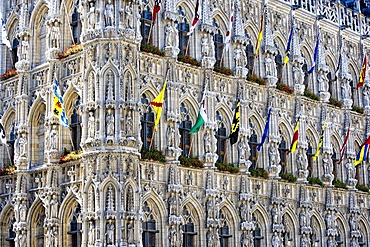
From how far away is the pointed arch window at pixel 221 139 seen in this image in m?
32.0

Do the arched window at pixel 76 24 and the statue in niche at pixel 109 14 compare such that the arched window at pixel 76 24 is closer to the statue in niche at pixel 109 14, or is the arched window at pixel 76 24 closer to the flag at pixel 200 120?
the statue in niche at pixel 109 14

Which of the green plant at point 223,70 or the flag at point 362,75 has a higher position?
the flag at point 362,75

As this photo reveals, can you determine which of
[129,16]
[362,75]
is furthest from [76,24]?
[362,75]

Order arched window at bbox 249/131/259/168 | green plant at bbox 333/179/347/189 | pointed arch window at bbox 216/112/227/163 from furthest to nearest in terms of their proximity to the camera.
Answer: green plant at bbox 333/179/347/189 → arched window at bbox 249/131/259/168 → pointed arch window at bbox 216/112/227/163

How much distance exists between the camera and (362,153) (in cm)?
3775

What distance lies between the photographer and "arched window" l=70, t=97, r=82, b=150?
95.4 feet

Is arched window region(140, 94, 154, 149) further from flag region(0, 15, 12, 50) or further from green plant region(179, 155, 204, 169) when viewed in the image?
flag region(0, 15, 12, 50)

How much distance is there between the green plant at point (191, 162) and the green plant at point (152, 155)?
1028 millimetres

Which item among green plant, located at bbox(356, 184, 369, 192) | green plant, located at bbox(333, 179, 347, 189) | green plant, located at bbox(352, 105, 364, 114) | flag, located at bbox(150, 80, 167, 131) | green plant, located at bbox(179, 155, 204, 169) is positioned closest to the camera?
flag, located at bbox(150, 80, 167, 131)

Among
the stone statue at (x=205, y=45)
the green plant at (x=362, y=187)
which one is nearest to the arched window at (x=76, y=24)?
the stone statue at (x=205, y=45)

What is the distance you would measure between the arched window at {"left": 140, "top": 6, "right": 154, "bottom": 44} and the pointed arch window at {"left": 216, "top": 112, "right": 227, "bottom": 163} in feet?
14.5

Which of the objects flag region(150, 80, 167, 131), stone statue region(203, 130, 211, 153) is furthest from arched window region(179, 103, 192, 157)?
flag region(150, 80, 167, 131)

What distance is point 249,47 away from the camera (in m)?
34.8

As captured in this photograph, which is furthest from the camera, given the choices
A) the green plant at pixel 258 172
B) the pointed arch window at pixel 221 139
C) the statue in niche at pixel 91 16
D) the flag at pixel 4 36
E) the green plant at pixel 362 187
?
the green plant at pixel 362 187
